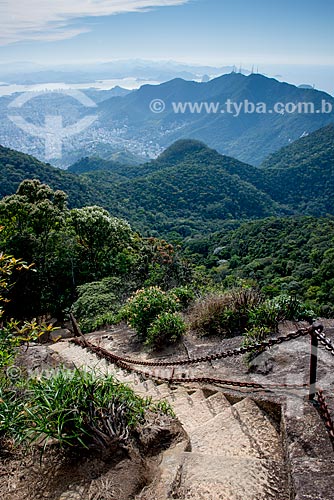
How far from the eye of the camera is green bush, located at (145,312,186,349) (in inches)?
264

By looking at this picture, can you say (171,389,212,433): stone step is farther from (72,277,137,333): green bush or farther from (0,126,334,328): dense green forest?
(72,277,137,333): green bush

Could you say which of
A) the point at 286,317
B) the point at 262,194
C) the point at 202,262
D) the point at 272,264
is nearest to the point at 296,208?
the point at 262,194

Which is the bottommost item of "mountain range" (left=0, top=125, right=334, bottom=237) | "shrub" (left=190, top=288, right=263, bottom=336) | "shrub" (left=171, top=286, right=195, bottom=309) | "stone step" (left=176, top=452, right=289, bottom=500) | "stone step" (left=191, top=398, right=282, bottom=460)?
"mountain range" (left=0, top=125, right=334, bottom=237)

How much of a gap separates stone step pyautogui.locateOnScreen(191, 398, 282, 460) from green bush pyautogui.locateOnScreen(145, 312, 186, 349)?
10.1 ft

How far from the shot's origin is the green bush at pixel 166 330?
264 inches

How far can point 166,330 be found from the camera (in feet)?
22.0

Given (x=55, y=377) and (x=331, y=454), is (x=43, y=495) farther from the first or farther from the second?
(x=331, y=454)

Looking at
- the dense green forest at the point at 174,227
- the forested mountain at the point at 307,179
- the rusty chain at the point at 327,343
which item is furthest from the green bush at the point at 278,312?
the forested mountain at the point at 307,179

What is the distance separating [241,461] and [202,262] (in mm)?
38805

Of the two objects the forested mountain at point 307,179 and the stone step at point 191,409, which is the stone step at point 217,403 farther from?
the forested mountain at point 307,179

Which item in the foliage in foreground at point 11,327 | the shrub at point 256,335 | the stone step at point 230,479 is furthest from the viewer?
the shrub at point 256,335

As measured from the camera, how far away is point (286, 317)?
20.1 feet

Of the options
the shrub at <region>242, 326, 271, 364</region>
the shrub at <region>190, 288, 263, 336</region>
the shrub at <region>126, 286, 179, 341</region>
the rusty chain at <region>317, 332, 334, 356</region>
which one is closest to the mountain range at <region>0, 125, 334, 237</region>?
the shrub at <region>126, 286, 179, 341</region>

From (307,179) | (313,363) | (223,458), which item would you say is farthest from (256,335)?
(307,179)
